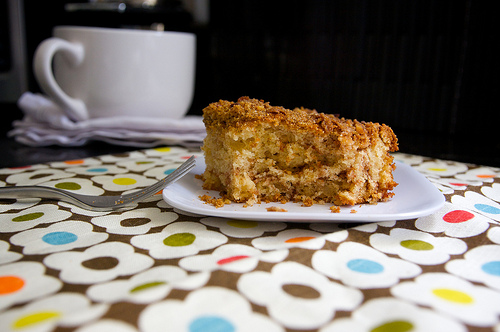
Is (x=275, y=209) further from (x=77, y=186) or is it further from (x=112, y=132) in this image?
(x=112, y=132)

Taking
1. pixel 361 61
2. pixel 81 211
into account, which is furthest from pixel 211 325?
pixel 361 61

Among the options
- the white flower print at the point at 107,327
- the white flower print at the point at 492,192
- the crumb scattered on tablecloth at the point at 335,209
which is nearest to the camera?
the white flower print at the point at 107,327

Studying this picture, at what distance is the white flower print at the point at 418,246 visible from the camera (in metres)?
0.57

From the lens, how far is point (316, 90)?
1.96 m

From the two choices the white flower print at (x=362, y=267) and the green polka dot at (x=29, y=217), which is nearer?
the white flower print at (x=362, y=267)

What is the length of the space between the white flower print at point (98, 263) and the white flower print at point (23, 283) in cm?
2

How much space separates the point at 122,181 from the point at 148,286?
1.72 ft

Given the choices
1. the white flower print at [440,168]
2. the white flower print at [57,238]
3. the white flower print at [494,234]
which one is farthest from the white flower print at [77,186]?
the white flower print at [440,168]

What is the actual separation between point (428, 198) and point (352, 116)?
1221 millimetres

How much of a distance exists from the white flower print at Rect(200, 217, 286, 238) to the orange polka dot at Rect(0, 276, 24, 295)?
28 centimetres

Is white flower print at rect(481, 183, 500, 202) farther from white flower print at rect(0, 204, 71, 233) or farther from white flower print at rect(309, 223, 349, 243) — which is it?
white flower print at rect(0, 204, 71, 233)

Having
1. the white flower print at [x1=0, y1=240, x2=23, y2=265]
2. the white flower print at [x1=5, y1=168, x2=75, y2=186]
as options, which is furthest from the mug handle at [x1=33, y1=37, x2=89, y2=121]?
the white flower print at [x1=0, y1=240, x2=23, y2=265]

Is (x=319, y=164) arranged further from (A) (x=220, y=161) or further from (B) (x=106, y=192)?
(B) (x=106, y=192)

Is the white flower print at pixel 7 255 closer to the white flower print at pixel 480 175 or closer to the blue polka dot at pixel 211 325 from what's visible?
the blue polka dot at pixel 211 325
